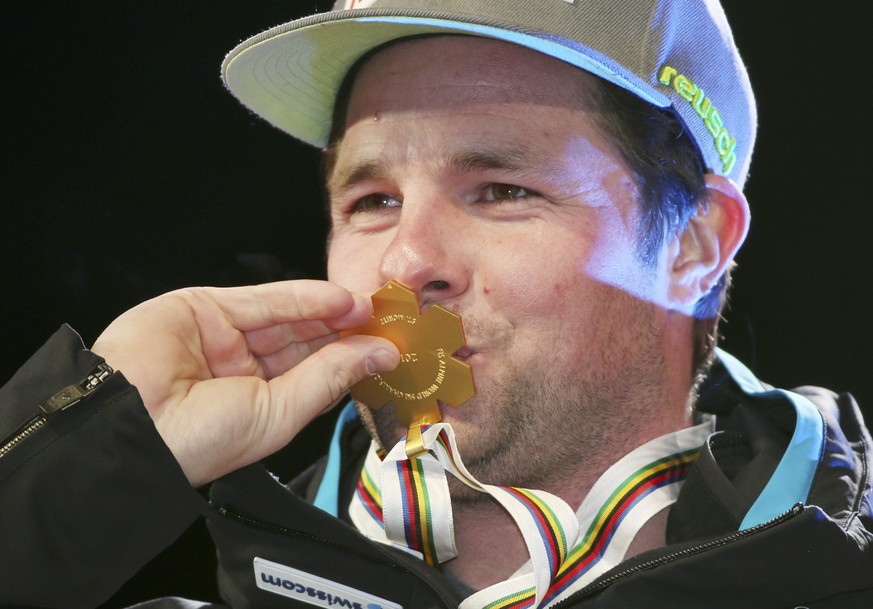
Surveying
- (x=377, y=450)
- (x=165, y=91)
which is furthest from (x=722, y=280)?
(x=165, y=91)

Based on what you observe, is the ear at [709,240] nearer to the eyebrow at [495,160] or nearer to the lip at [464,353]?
the eyebrow at [495,160]

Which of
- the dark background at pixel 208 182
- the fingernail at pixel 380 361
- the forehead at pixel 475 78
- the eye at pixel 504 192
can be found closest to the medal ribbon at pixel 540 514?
the fingernail at pixel 380 361

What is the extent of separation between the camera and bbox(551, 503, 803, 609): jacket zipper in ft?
6.21

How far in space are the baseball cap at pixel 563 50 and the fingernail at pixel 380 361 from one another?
28.1 inches

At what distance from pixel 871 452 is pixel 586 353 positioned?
69 centimetres

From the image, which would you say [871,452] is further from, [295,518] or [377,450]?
[295,518]

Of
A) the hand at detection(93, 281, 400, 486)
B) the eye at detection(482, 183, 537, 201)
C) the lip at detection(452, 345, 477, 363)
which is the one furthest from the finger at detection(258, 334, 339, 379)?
the eye at detection(482, 183, 537, 201)

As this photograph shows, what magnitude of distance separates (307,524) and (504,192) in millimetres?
858

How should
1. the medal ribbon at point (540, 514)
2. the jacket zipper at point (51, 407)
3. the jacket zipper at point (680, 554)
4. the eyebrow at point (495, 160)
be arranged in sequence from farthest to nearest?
the eyebrow at point (495, 160) < the medal ribbon at point (540, 514) < the jacket zipper at point (680, 554) < the jacket zipper at point (51, 407)

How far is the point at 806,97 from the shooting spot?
3.02 metres

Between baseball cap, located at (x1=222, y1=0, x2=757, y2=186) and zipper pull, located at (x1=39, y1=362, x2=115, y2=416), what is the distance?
0.99 meters

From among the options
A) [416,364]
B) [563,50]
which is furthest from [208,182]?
[563,50]

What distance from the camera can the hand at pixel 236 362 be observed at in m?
1.97

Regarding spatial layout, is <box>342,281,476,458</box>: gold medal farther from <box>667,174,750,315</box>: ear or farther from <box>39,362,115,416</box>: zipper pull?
<box>667,174,750,315</box>: ear
